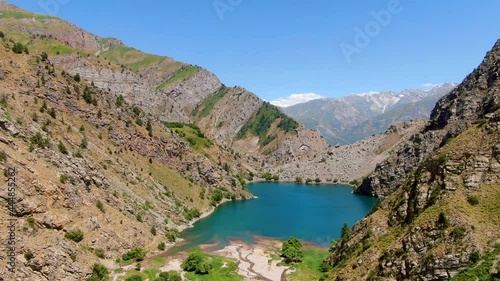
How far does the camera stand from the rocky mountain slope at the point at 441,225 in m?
46.6

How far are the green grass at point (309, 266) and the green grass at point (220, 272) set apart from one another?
34.1ft

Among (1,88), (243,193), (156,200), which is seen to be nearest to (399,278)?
(156,200)

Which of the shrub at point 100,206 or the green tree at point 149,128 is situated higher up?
the green tree at point 149,128

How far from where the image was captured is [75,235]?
7069cm

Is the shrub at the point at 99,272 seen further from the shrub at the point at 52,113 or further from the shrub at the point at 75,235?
the shrub at the point at 52,113

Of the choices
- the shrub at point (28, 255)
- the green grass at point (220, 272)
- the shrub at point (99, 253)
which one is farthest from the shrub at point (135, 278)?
the shrub at point (28, 255)

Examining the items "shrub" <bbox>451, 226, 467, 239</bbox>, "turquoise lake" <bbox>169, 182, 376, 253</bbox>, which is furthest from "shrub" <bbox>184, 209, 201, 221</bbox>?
"shrub" <bbox>451, 226, 467, 239</bbox>

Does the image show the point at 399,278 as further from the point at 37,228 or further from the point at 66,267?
the point at 37,228

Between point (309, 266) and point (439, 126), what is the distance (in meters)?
137

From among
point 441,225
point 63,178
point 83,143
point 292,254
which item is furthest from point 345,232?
point 83,143

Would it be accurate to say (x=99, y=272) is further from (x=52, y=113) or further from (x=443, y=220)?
(x=443, y=220)

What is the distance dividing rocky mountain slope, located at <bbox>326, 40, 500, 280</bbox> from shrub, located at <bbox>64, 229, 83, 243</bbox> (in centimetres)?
4465

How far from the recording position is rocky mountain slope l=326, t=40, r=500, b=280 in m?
46.6

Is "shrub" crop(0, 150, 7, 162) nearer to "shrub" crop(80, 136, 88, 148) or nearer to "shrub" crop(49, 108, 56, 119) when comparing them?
"shrub" crop(80, 136, 88, 148)
